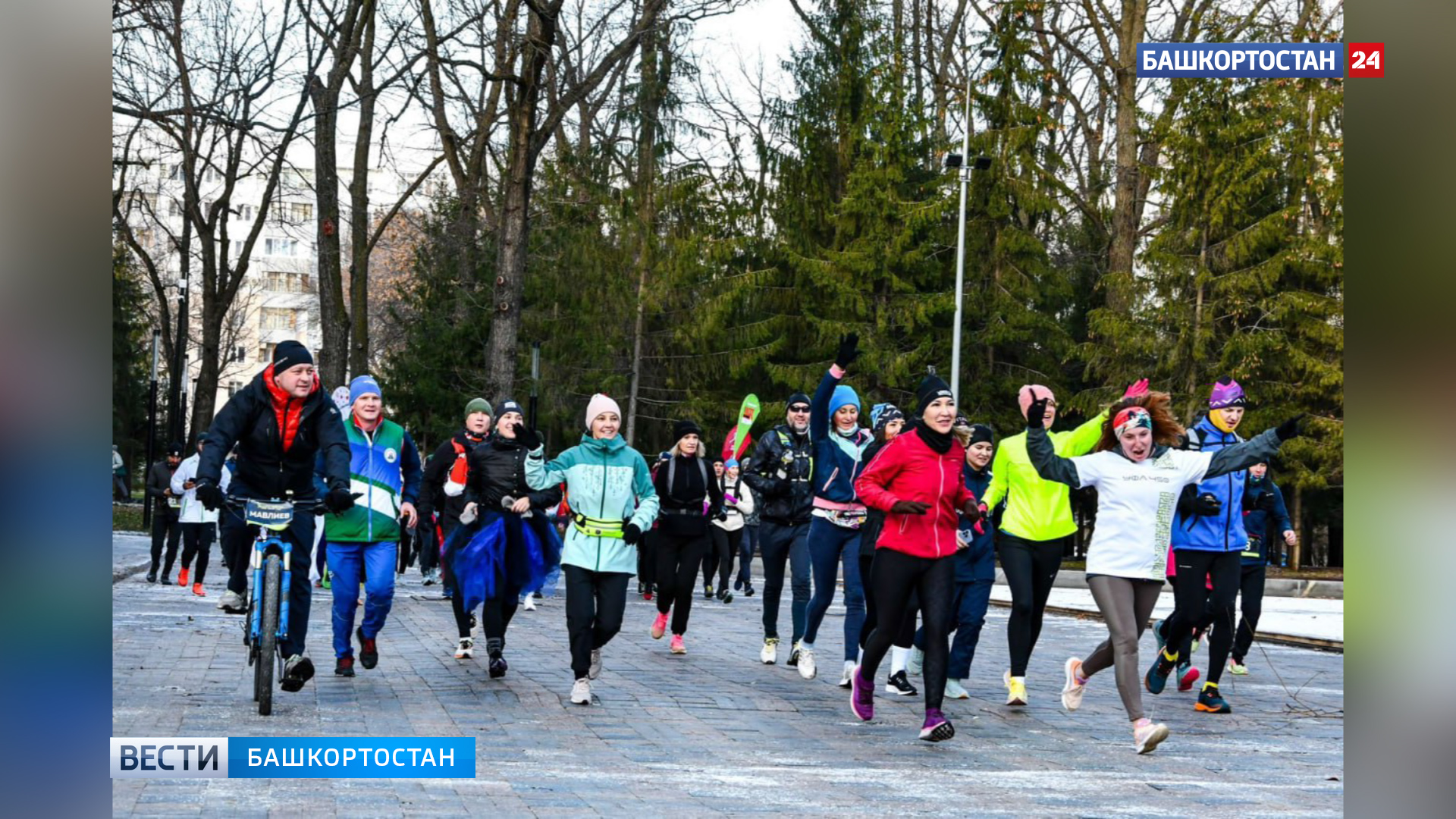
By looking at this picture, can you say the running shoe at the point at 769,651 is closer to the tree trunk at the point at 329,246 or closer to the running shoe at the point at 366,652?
the running shoe at the point at 366,652

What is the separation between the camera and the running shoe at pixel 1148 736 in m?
8.00

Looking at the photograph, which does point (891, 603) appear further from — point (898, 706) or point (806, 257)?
point (806, 257)

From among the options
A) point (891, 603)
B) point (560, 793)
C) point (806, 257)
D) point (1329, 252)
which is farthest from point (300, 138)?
point (806, 257)

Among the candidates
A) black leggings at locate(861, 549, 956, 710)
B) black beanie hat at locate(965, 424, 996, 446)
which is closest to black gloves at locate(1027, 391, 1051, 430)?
black leggings at locate(861, 549, 956, 710)

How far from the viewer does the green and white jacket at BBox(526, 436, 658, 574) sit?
32.1ft

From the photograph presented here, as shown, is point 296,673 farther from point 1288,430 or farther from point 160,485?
point 160,485

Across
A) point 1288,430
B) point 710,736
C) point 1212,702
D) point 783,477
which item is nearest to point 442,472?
point 783,477

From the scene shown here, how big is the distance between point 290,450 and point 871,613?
3654 mm

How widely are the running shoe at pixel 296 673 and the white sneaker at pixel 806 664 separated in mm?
3398

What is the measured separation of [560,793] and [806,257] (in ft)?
106

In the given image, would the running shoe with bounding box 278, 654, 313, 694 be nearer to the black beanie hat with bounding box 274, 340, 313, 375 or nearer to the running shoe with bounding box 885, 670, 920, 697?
the black beanie hat with bounding box 274, 340, 313, 375

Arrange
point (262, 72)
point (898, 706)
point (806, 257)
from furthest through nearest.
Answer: point (806, 257)
point (262, 72)
point (898, 706)

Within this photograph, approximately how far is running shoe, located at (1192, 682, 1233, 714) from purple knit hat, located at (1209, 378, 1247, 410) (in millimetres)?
1684

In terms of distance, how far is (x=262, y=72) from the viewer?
1541cm
